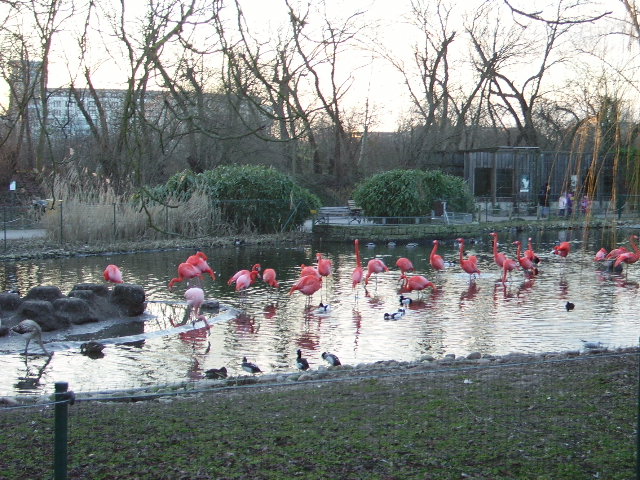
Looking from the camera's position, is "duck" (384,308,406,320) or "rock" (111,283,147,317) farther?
"rock" (111,283,147,317)

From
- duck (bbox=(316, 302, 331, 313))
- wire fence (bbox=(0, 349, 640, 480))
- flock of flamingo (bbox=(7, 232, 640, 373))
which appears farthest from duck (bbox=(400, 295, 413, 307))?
wire fence (bbox=(0, 349, 640, 480))

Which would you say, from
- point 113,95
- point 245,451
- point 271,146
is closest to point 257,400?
point 245,451

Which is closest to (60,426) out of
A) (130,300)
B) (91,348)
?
(91,348)

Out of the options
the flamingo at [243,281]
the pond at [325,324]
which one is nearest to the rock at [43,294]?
the pond at [325,324]

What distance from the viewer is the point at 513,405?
5.98 meters

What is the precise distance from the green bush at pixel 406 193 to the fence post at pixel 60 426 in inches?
1049

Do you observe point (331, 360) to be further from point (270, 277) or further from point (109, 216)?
point (109, 216)

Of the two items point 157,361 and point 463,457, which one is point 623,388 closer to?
point 463,457

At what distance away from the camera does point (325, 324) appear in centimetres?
1236

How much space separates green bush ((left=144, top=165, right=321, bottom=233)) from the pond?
7903 millimetres

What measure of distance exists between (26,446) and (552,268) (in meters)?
15.9

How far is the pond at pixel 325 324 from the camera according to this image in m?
9.61

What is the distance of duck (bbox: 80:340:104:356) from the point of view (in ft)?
33.7

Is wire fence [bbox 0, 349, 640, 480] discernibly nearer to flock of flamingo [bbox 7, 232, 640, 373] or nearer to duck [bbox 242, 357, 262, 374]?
duck [bbox 242, 357, 262, 374]
